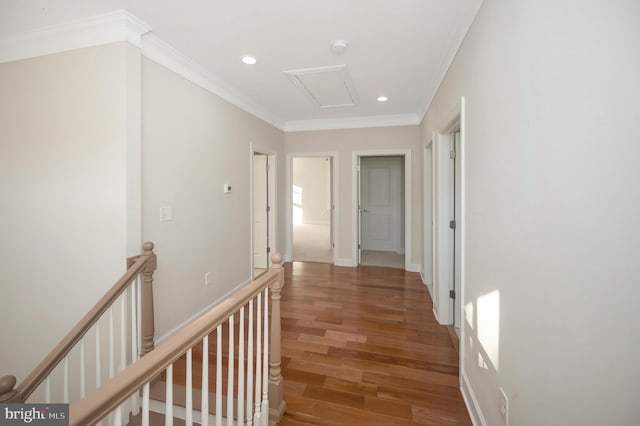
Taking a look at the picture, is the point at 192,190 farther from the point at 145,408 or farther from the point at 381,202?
the point at 381,202

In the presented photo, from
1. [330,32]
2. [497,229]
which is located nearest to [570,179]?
[497,229]

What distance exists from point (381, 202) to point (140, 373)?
19.3 feet

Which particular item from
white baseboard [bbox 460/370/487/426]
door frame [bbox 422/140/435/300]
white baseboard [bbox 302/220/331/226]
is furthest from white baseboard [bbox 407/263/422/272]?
white baseboard [bbox 302/220/331/226]

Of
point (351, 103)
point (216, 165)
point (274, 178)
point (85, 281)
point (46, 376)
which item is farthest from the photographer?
point (274, 178)

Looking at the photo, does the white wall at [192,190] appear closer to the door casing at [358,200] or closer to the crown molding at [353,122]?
Result: the crown molding at [353,122]

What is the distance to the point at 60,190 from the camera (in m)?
2.13

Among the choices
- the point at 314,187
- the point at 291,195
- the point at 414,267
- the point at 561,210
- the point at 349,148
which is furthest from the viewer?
the point at 314,187

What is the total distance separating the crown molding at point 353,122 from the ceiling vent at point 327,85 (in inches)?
32.1

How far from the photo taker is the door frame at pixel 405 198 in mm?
4680

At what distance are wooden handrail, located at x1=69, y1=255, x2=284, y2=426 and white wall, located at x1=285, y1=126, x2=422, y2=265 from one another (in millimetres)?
3852

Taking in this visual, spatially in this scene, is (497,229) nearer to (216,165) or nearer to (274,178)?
(216,165)

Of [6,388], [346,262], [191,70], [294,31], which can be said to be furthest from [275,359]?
[346,262]

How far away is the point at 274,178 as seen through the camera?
476 cm

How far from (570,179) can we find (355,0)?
1677 millimetres
